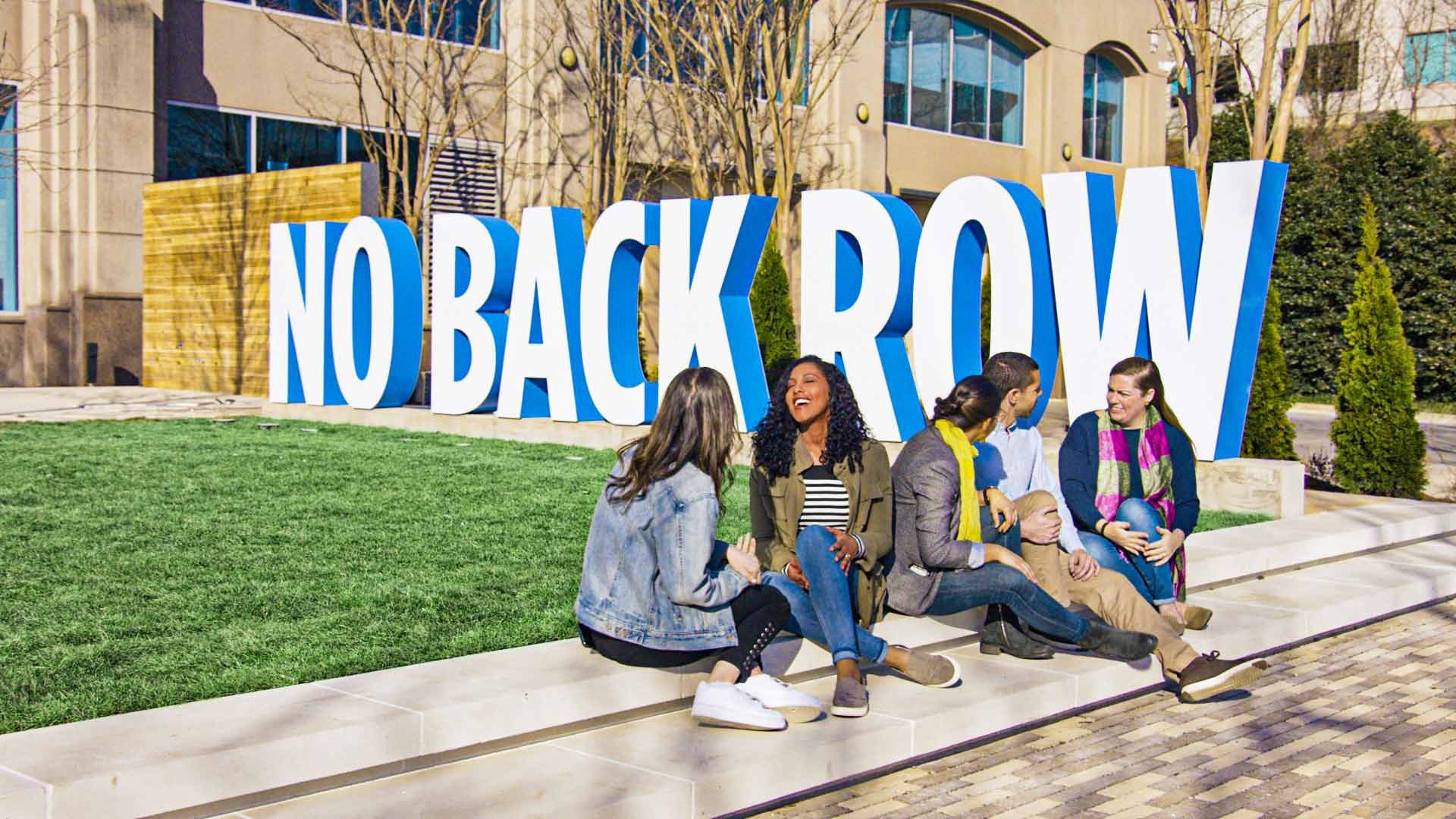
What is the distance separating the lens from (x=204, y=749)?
16.0 feet

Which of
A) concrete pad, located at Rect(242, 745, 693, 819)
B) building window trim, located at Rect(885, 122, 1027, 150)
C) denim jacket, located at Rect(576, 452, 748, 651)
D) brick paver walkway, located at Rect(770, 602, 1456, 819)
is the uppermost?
building window trim, located at Rect(885, 122, 1027, 150)

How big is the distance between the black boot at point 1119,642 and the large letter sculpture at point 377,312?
11102 millimetres

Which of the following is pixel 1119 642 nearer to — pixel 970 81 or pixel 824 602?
pixel 824 602

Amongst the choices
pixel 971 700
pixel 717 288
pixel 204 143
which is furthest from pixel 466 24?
pixel 971 700

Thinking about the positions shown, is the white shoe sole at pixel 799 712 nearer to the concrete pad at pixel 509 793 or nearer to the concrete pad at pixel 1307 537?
the concrete pad at pixel 509 793

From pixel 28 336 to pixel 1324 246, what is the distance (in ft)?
77.4

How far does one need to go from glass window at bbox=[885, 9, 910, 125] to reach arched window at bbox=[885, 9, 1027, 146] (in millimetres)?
15

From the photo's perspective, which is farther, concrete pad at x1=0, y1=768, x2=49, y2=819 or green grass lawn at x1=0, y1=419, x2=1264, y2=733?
green grass lawn at x1=0, y1=419, x2=1264, y2=733

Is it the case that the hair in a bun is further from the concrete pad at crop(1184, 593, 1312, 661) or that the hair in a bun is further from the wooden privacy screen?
the wooden privacy screen

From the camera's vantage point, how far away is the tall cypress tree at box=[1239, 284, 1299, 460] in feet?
43.9

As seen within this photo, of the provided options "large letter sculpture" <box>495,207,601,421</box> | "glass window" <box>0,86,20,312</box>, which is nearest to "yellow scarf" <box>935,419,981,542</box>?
"large letter sculpture" <box>495,207,601,421</box>

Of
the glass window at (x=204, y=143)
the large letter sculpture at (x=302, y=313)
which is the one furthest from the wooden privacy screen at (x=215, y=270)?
the large letter sculpture at (x=302, y=313)

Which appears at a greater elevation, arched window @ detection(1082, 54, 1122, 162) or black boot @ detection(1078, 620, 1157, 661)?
arched window @ detection(1082, 54, 1122, 162)

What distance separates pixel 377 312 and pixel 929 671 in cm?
1162
